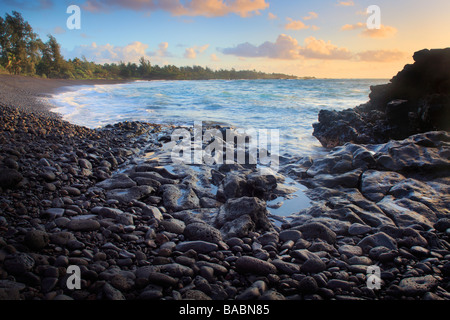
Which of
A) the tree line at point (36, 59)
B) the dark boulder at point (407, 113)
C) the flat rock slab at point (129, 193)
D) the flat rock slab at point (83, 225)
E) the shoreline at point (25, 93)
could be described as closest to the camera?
the flat rock slab at point (83, 225)

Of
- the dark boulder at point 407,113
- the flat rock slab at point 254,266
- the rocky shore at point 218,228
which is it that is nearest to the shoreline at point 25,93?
the rocky shore at point 218,228

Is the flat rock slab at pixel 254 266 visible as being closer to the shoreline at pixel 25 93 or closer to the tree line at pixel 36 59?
the shoreline at pixel 25 93

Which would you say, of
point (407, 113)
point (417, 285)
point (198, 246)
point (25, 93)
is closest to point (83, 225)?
point (198, 246)

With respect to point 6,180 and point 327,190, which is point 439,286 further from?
point 6,180

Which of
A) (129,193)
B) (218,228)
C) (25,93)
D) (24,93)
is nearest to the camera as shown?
(218,228)

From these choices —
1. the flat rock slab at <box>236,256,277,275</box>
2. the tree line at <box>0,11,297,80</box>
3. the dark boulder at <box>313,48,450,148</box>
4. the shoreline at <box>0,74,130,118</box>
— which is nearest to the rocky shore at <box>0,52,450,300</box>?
the flat rock slab at <box>236,256,277,275</box>

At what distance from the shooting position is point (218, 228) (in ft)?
10.2

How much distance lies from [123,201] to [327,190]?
328 cm

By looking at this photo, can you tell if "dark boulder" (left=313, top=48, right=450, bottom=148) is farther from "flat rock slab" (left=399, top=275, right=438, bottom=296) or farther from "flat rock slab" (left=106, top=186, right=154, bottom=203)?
"flat rock slab" (left=106, top=186, right=154, bottom=203)

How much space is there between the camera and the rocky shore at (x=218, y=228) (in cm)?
203

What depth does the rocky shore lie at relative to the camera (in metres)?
2.03

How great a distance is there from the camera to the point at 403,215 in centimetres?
336

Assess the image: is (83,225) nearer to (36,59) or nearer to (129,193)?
(129,193)
